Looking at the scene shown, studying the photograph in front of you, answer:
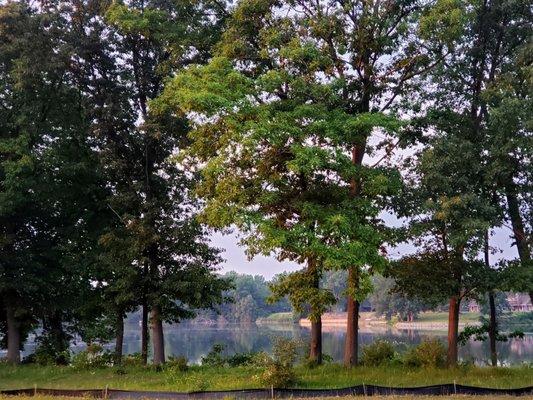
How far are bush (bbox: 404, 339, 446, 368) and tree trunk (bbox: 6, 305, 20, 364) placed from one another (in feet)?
51.4

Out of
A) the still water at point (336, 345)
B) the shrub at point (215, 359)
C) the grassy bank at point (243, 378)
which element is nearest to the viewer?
the grassy bank at point (243, 378)

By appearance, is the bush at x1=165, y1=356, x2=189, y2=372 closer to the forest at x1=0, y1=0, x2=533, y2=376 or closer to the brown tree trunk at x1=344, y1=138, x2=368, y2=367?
the forest at x1=0, y1=0, x2=533, y2=376

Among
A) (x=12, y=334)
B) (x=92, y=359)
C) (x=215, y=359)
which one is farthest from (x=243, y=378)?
(x=12, y=334)

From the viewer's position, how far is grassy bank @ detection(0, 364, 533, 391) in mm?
14231

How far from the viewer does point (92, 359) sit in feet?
62.2

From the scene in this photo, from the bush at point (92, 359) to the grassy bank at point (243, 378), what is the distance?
36cm

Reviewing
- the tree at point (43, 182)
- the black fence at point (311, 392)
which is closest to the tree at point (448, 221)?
the black fence at point (311, 392)

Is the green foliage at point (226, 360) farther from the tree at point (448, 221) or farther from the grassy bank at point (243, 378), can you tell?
the tree at point (448, 221)

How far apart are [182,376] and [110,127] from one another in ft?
31.6

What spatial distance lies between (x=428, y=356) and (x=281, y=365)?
5.41 m

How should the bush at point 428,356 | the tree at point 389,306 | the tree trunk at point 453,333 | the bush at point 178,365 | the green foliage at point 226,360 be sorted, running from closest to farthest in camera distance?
the bush at point 428,356
the tree trunk at point 453,333
the bush at point 178,365
the green foliage at point 226,360
the tree at point 389,306

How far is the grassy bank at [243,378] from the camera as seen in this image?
14231 mm

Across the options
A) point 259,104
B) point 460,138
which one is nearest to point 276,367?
point 259,104

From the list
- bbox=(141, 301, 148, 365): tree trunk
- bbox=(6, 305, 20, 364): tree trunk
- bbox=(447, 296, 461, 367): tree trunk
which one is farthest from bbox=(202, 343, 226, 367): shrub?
bbox=(6, 305, 20, 364): tree trunk
